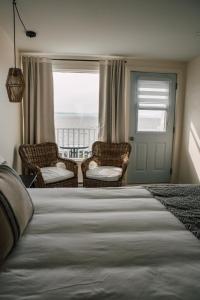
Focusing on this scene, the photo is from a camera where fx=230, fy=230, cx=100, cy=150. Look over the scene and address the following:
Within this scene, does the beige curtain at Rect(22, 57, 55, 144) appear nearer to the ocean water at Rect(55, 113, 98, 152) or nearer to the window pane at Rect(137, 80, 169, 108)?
the ocean water at Rect(55, 113, 98, 152)

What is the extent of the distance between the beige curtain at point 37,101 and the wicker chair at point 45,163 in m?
0.31

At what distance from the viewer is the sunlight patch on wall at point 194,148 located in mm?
3887

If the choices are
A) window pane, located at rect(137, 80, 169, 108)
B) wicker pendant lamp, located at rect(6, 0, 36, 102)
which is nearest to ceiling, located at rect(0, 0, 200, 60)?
wicker pendant lamp, located at rect(6, 0, 36, 102)

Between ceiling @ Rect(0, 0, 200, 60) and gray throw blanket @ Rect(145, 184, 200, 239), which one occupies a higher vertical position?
ceiling @ Rect(0, 0, 200, 60)

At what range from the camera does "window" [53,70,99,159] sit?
4.49 m

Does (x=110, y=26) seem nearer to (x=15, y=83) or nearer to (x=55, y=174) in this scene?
(x=15, y=83)

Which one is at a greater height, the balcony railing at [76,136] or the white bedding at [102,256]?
the balcony railing at [76,136]

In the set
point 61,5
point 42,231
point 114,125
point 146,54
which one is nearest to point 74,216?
point 42,231

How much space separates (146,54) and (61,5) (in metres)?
2.00

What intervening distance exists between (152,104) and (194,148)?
1.12 meters

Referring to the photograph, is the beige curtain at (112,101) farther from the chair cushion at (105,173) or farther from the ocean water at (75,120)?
the chair cushion at (105,173)

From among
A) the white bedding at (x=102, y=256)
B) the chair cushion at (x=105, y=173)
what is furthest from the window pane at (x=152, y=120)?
the white bedding at (x=102, y=256)

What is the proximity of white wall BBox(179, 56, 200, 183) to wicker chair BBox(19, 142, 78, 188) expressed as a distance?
6.77 feet

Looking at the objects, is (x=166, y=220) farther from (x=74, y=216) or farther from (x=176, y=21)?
(x=176, y=21)
